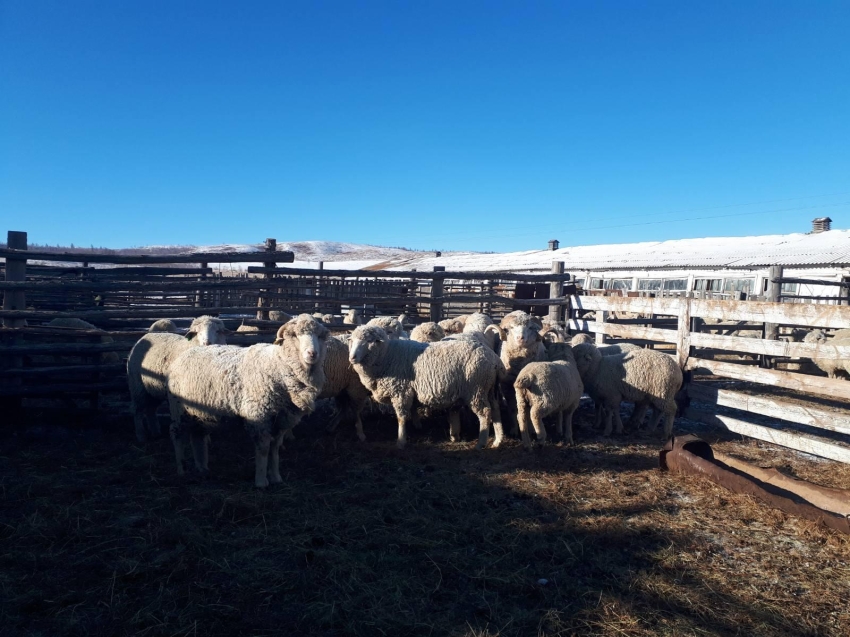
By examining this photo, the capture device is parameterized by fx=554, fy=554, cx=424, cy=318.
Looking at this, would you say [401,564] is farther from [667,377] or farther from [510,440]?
[667,377]

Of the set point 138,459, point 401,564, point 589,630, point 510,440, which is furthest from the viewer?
point 510,440

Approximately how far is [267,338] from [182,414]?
378cm

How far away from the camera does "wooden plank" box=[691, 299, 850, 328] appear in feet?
20.8

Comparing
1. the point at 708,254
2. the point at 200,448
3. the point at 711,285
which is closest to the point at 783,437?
the point at 200,448

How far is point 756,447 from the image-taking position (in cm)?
732

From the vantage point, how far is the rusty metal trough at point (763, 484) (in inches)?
189

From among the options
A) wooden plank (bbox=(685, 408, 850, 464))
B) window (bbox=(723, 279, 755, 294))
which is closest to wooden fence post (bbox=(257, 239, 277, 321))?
wooden plank (bbox=(685, 408, 850, 464))

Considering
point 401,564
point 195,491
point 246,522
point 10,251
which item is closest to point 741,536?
point 401,564

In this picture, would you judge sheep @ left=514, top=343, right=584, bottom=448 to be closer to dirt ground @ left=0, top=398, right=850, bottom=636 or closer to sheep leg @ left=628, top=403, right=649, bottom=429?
dirt ground @ left=0, top=398, right=850, bottom=636

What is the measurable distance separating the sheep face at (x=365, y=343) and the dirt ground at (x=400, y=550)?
1.31 metres

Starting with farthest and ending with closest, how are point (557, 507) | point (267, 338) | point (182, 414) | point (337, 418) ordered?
point (267, 338), point (337, 418), point (182, 414), point (557, 507)

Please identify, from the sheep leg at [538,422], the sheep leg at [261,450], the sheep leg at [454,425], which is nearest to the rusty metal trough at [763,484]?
the sheep leg at [538,422]

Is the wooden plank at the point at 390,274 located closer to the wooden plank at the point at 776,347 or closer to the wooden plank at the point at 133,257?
the wooden plank at the point at 133,257

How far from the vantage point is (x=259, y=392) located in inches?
219
